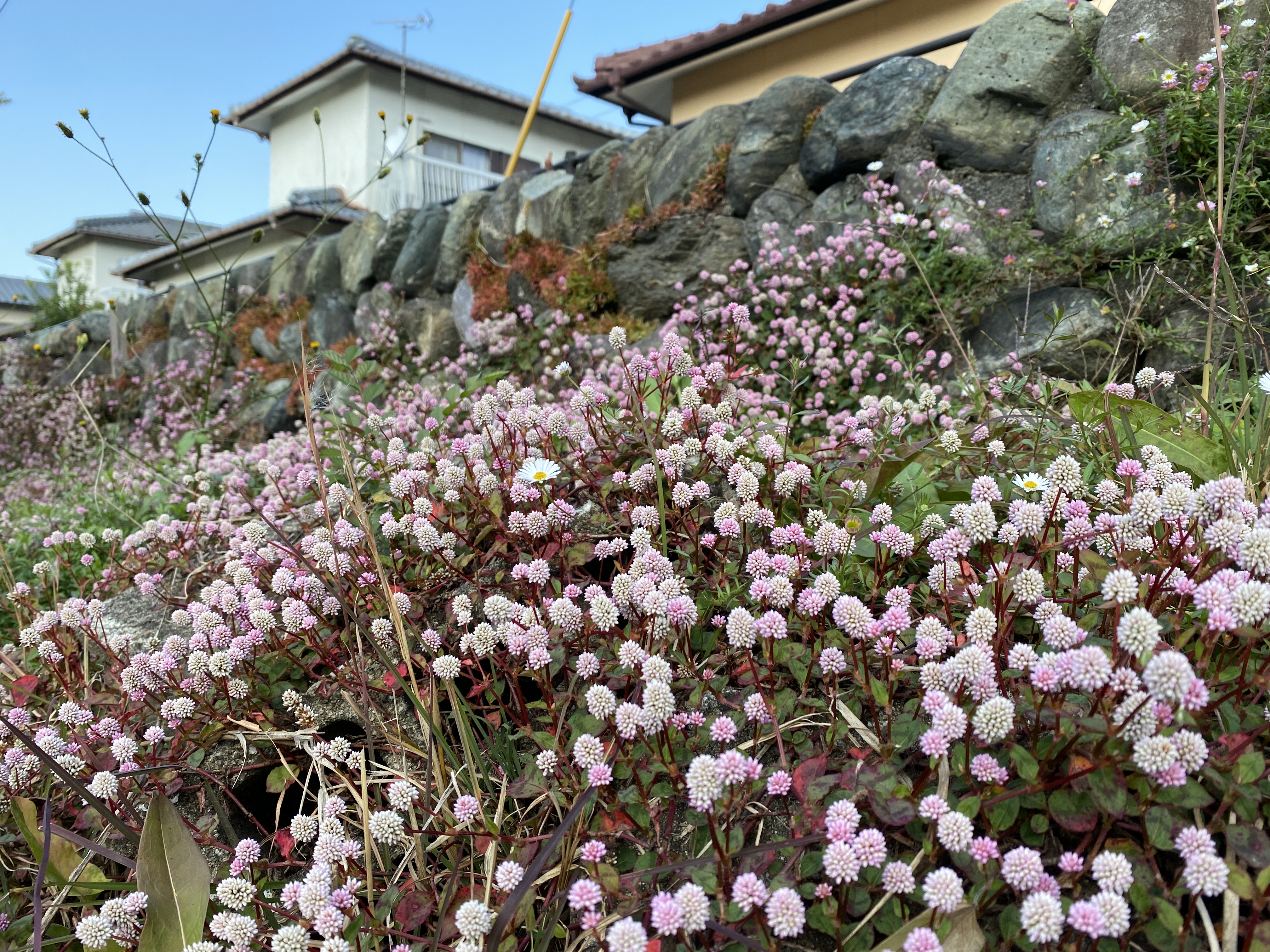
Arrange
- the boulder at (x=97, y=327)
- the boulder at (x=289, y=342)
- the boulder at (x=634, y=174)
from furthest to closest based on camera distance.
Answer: the boulder at (x=97, y=327), the boulder at (x=289, y=342), the boulder at (x=634, y=174)

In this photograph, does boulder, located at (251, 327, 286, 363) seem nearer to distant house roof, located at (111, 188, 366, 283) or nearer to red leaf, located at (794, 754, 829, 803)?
distant house roof, located at (111, 188, 366, 283)

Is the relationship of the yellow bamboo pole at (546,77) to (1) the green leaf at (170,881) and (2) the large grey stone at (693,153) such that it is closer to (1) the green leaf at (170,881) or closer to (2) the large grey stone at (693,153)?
(2) the large grey stone at (693,153)

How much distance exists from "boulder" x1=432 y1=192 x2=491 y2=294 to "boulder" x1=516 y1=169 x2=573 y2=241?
0.74 metres

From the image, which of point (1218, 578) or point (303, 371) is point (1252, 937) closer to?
point (1218, 578)

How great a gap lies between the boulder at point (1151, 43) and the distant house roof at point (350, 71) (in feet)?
57.5

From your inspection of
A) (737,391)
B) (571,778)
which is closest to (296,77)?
(737,391)

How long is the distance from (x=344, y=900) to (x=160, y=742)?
887 millimetres

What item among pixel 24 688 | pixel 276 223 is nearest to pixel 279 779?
pixel 24 688

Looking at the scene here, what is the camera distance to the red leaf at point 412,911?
1.26 metres

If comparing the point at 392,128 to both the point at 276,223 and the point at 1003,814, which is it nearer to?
the point at 276,223

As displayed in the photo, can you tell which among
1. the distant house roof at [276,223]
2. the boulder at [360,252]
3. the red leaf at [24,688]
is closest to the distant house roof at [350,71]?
the distant house roof at [276,223]

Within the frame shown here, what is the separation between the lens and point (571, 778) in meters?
1.39

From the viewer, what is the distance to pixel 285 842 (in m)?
1.55

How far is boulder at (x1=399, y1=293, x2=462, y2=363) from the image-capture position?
26.0 ft
